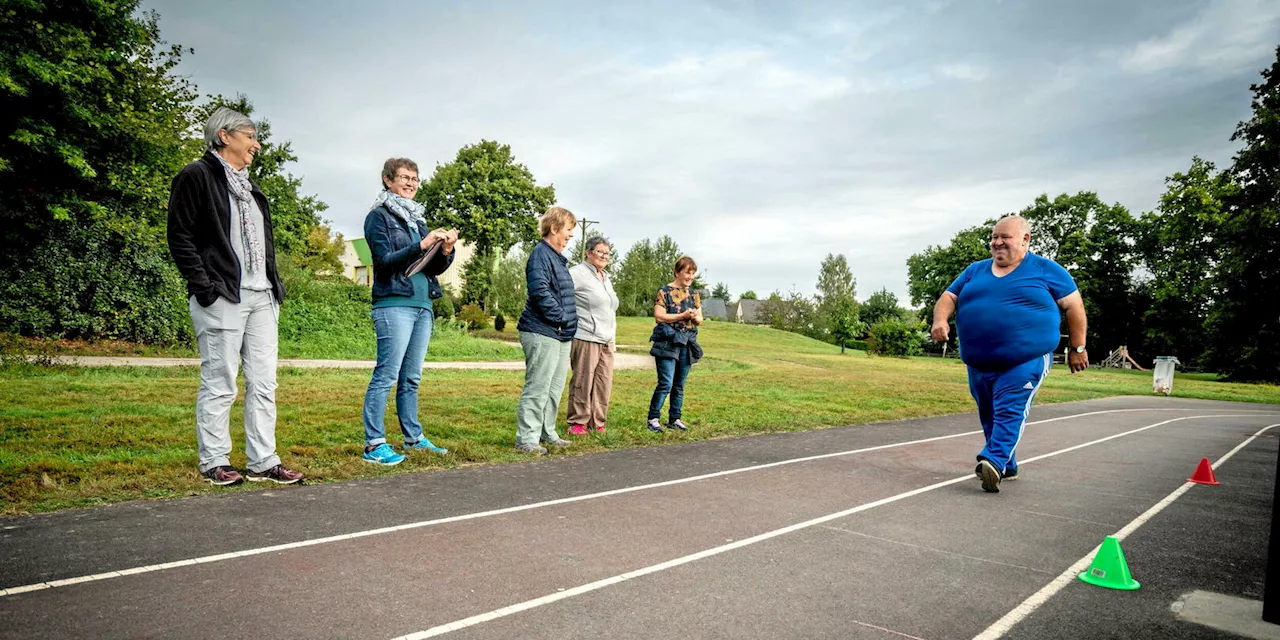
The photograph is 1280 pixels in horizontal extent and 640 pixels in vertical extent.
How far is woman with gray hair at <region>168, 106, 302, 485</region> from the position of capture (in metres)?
4.45

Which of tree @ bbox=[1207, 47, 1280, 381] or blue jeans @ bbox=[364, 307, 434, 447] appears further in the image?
tree @ bbox=[1207, 47, 1280, 381]

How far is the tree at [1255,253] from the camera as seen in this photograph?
2752 centimetres

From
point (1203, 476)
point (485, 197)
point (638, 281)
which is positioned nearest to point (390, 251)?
point (1203, 476)

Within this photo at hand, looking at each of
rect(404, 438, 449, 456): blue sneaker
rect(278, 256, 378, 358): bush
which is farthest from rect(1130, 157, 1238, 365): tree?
rect(404, 438, 449, 456): blue sneaker

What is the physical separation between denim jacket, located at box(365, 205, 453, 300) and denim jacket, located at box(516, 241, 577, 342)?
977 mm

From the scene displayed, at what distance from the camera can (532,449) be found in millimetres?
6371

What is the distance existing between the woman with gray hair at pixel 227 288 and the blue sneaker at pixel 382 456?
71 cm

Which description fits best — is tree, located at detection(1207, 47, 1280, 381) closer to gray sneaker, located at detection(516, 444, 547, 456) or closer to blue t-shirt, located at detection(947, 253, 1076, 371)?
blue t-shirt, located at detection(947, 253, 1076, 371)

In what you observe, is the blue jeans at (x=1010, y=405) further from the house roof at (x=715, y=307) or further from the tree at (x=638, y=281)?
the house roof at (x=715, y=307)

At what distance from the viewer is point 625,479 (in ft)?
17.9

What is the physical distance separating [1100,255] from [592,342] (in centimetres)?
6156

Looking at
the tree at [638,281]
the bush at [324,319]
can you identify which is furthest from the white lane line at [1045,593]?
the tree at [638,281]

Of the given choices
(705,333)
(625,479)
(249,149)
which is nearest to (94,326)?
(249,149)

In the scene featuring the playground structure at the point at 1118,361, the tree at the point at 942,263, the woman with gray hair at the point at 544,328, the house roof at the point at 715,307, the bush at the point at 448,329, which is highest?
the tree at the point at 942,263
